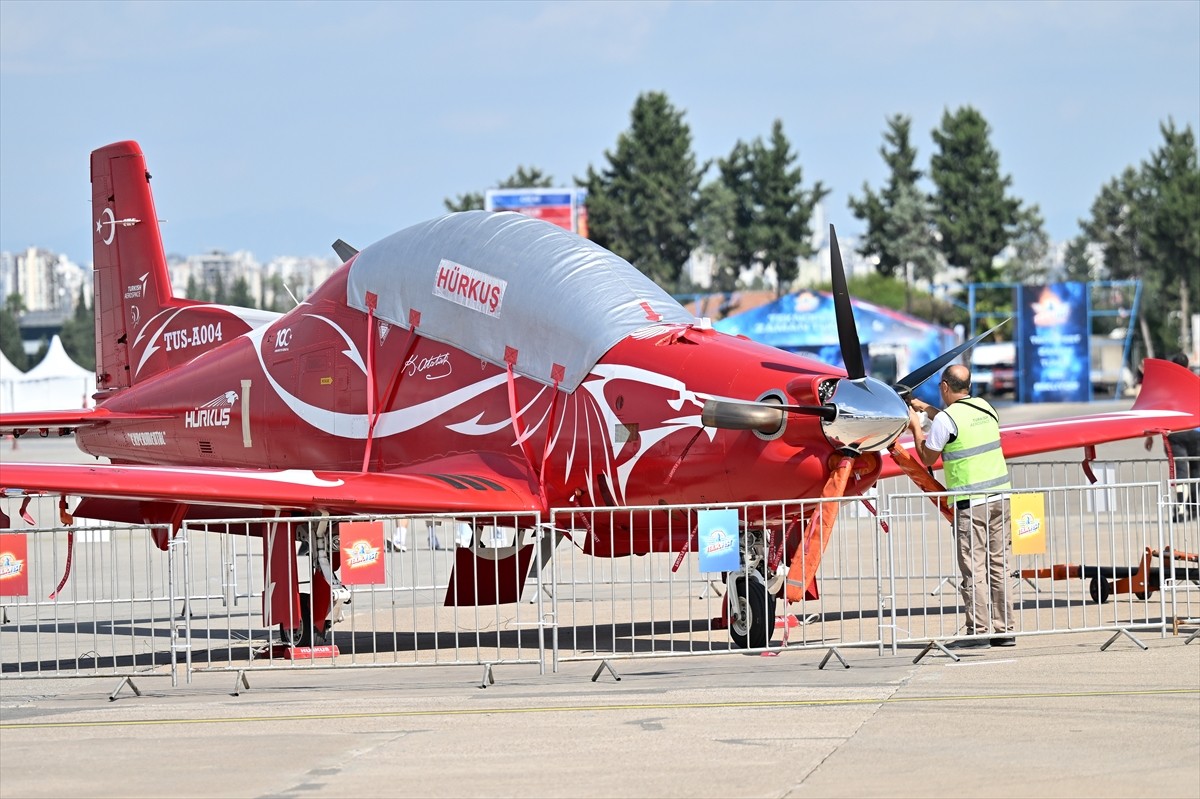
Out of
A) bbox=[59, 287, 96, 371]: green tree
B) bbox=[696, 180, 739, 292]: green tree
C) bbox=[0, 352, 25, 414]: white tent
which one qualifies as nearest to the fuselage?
bbox=[0, 352, 25, 414]: white tent

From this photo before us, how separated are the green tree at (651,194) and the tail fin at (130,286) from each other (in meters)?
81.6

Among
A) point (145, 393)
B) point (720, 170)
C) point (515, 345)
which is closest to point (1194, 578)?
point (515, 345)

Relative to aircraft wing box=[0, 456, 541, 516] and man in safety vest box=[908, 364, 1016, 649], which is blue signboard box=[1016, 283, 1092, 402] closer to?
man in safety vest box=[908, 364, 1016, 649]

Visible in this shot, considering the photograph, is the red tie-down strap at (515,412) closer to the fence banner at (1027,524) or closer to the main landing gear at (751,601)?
the main landing gear at (751,601)

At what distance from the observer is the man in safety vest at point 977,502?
10797mm

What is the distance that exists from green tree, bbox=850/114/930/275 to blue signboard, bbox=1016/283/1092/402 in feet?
111

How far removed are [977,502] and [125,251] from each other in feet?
34.5

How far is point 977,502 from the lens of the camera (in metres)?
10.9

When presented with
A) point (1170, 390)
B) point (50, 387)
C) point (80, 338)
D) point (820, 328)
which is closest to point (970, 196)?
point (820, 328)

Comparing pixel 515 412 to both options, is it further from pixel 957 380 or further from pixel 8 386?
pixel 8 386

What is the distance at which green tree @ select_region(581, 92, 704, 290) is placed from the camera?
99938 millimetres

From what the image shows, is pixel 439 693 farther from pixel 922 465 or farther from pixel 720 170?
pixel 720 170

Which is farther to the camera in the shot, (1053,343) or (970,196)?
(970,196)

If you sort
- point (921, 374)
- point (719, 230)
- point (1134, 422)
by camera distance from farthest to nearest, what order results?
point (719, 230) → point (1134, 422) → point (921, 374)
